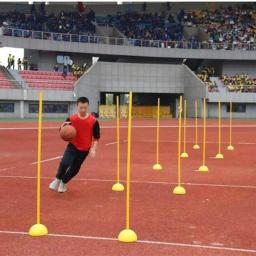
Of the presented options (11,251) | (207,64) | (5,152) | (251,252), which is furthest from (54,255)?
(207,64)

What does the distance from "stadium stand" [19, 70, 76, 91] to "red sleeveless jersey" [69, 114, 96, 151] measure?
129 feet

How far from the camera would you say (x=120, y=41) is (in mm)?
54781

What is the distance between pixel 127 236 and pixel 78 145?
3447 millimetres

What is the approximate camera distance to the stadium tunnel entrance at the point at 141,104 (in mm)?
52062

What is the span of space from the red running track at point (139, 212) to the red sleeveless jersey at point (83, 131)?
977mm

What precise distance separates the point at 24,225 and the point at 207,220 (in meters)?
2.67

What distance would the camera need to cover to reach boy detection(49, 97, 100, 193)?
9383 millimetres

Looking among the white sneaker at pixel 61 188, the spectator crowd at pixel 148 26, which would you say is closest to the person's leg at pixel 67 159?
the white sneaker at pixel 61 188

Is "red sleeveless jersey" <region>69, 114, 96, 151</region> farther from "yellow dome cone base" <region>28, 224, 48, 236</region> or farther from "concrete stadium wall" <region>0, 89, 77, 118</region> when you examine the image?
"concrete stadium wall" <region>0, 89, 77, 118</region>

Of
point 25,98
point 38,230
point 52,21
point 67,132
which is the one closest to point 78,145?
point 67,132

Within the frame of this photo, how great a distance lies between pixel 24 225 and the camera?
285 inches

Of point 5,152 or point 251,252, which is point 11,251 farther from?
point 5,152

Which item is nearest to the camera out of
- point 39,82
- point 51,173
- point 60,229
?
point 60,229

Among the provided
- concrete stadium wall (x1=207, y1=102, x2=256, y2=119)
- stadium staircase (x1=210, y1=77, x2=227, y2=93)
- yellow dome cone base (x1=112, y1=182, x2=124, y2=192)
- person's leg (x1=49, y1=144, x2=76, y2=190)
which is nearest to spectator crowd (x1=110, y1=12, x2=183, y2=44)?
stadium staircase (x1=210, y1=77, x2=227, y2=93)
